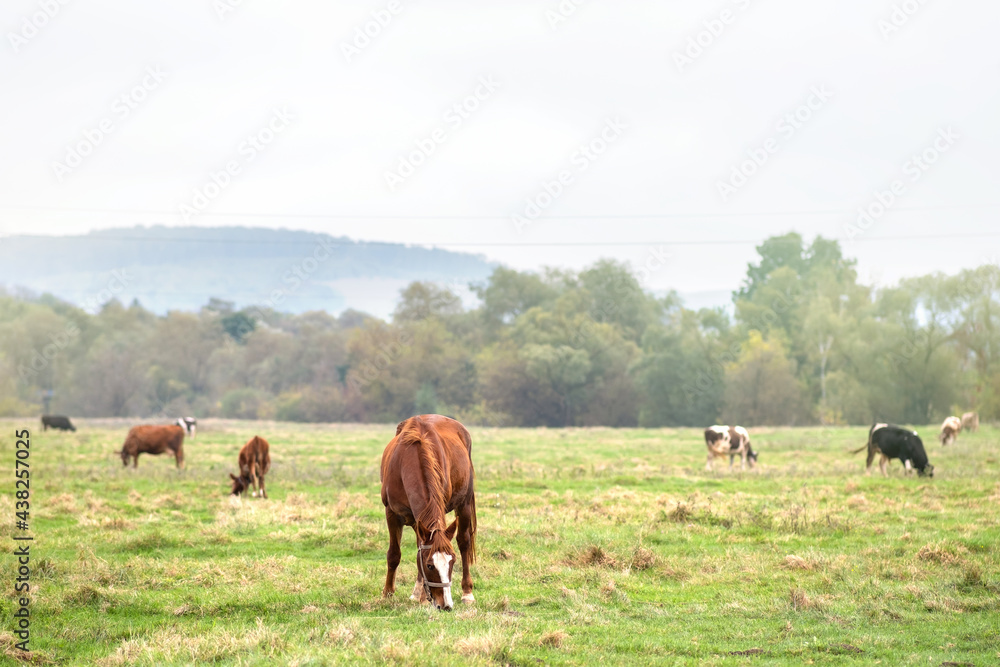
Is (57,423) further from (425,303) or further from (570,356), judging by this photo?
(425,303)

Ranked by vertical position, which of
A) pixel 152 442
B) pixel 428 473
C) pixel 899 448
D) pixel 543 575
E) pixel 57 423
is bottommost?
pixel 543 575

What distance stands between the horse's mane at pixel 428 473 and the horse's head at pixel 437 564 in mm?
108

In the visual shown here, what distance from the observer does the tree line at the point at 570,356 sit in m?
54.4

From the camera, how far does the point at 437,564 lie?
7.50 metres

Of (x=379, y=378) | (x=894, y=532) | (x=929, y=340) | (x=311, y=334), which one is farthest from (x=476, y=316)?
(x=894, y=532)

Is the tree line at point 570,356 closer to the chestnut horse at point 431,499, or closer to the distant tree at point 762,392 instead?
the distant tree at point 762,392

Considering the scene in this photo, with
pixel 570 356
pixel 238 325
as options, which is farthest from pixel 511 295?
pixel 238 325

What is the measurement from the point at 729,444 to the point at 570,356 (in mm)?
43537

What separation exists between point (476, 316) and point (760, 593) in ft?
246

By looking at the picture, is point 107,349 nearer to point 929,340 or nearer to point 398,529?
point 929,340

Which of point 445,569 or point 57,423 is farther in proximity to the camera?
point 57,423

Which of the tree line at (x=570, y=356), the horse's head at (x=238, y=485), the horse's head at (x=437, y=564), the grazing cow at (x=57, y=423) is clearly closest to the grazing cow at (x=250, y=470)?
the horse's head at (x=238, y=485)

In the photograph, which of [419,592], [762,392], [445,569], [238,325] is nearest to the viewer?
[445,569]

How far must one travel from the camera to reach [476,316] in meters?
83.6
